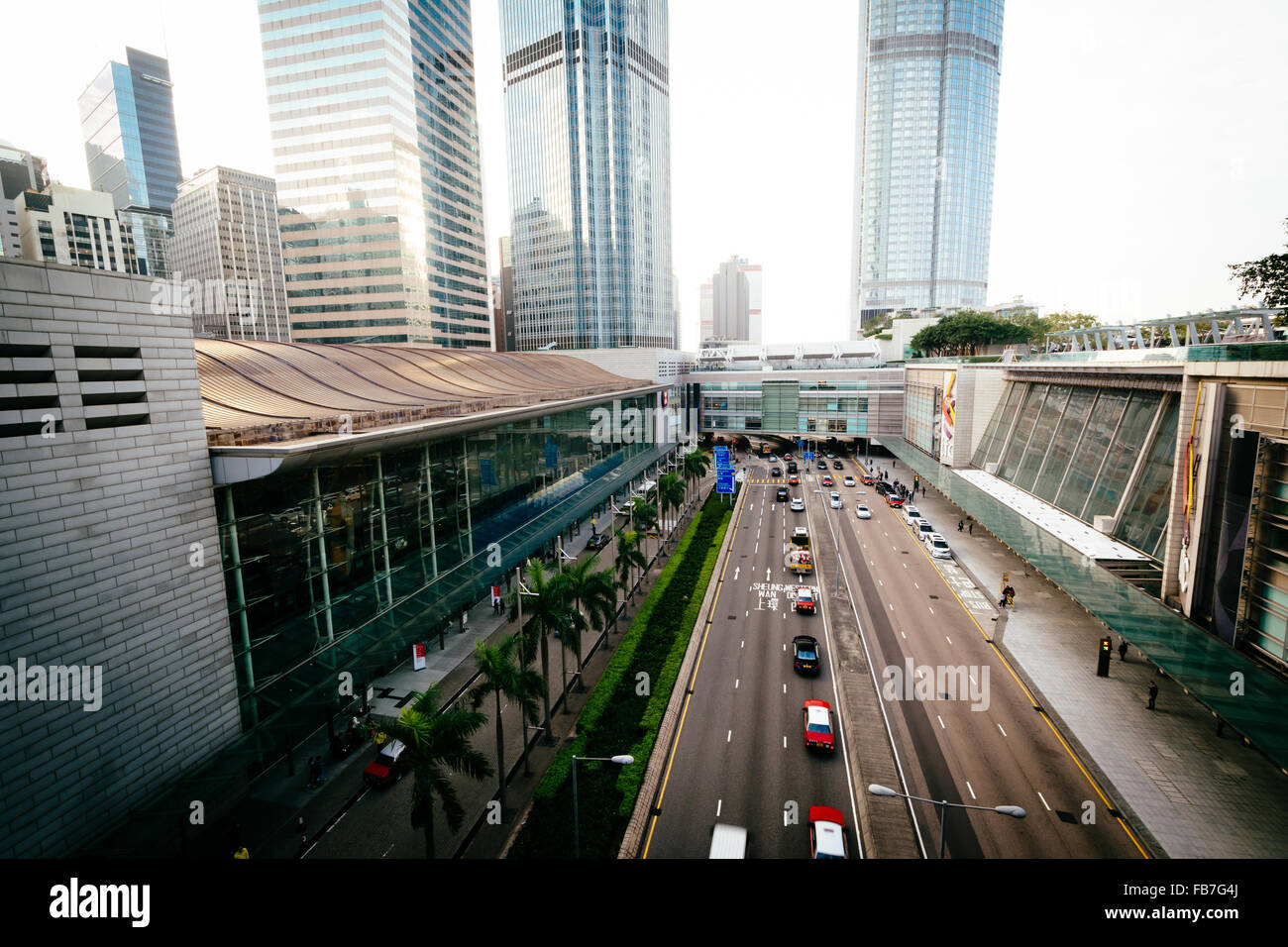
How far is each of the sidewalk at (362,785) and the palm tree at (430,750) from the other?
354cm

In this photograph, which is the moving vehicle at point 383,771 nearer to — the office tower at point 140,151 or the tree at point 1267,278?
the tree at point 1267,278

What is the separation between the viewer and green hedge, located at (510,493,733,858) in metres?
20.1

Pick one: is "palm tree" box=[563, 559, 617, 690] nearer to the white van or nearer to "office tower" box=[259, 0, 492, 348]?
the white van

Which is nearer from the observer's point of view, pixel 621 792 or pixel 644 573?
pixel 621 792

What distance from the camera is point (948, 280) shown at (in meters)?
168

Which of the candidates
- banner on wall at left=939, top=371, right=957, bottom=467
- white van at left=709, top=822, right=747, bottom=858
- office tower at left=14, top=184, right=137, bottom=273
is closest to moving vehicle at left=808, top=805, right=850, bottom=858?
white van at left=709, top=822, right=747, bottom=858

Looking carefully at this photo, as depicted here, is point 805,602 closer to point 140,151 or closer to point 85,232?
point 85,232

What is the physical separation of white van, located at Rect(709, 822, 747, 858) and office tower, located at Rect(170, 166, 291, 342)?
17772 centimetres

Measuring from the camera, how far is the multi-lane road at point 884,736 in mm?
20219

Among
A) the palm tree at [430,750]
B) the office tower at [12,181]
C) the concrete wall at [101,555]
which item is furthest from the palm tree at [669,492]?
the office tower at [12,181]

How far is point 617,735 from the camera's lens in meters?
25.5
